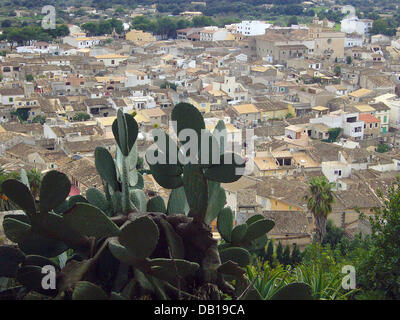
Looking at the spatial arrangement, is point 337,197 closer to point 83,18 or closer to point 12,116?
point 12,116

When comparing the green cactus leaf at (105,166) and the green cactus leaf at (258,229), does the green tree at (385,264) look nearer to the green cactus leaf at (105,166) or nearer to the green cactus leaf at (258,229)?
the green cactus leaf at (258,229)

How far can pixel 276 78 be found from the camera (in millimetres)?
32375

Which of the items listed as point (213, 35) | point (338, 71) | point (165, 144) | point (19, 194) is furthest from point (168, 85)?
point (19, 194)

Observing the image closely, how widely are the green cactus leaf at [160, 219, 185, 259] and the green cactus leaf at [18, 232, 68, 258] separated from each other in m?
0.82

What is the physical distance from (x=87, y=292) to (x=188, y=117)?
137 centimetres

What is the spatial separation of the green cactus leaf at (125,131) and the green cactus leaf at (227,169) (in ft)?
2.11

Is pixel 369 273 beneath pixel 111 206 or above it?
beneath

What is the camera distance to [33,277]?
14.8 ft

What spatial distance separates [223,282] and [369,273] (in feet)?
5.43

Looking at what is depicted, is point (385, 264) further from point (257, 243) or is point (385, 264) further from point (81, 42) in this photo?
point (81, 42)

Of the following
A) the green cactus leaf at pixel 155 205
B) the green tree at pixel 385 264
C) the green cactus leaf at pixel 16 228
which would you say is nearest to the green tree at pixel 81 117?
the green tree at pixel 385 264

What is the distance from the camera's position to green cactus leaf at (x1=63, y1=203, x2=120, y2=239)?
4.06m

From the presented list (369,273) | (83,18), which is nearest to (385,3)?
(83,18)

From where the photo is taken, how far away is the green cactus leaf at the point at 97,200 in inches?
201
